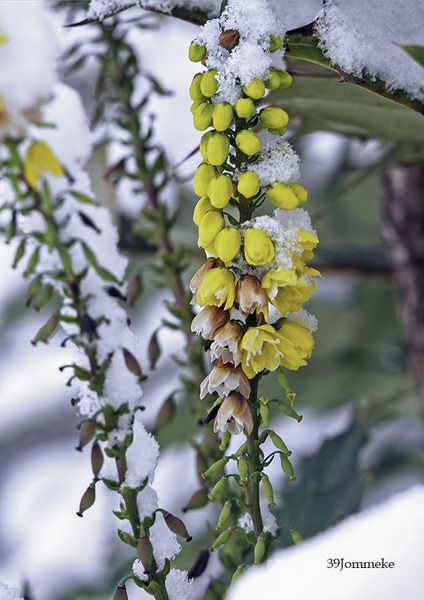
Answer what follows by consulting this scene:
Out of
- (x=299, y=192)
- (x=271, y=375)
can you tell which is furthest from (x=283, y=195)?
(x=271, y=375)

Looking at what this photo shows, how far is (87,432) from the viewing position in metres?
0.20

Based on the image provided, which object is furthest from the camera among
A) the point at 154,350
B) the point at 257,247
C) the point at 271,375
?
the point at 271,375

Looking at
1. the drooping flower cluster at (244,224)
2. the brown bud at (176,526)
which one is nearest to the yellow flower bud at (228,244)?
the drooping flower cluster at (244,224)

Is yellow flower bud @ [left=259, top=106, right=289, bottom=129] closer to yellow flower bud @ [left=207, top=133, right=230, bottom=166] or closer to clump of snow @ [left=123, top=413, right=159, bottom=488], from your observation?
yellow flower bud @ [left=207, top=133, right=230, bottom=166]

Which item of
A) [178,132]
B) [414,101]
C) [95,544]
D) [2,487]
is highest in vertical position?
[414,101]

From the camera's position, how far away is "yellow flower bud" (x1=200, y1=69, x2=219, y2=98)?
165 millimetres

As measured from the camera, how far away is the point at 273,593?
0.53 feet

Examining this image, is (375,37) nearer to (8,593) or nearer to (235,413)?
(235,413)

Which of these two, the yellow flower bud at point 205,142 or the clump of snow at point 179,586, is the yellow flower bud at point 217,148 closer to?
the yellow flower bud at point 205,142

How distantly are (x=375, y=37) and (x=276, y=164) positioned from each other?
0.09m

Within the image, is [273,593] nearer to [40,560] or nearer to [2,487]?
[40,560]

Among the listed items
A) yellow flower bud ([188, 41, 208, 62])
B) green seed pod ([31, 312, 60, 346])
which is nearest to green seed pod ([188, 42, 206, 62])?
yellow flower bud ([188, 41, 208, 62])

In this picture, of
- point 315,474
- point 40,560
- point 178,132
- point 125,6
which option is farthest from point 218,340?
point 40,560

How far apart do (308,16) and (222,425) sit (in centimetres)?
19
